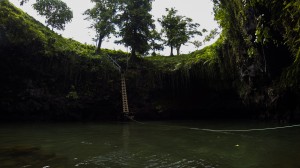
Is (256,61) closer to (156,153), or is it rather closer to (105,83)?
(156,153)

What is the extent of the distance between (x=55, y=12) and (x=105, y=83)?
1131cm

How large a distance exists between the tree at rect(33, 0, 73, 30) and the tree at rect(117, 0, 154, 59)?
814 cm

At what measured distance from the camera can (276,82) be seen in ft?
48.5

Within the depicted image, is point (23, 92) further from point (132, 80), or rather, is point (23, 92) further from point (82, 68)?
point (132, 80)

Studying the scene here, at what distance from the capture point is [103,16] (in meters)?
22.9

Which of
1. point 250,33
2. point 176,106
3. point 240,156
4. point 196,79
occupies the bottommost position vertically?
point 240,156

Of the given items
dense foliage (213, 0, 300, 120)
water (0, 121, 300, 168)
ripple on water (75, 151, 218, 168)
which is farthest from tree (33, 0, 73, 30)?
ripple on water (75, 151, 218, 168)

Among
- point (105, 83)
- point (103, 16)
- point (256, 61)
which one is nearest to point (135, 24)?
point (103, 16)

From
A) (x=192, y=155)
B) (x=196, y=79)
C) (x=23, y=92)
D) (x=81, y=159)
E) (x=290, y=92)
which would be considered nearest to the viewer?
(x=81, y=159)

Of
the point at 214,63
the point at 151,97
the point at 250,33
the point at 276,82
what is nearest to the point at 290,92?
the point at 276,82

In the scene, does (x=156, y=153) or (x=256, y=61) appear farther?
(x=256, y=61)

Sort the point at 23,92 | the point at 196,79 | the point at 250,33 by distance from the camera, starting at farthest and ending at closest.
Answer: the point at 196,79 → the point at 23,92 → the point at 250,33

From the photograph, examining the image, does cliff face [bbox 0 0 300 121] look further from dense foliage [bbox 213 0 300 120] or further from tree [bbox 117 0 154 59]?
tree [bbox 117 0 154 59]

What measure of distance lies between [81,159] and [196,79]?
14.2m
